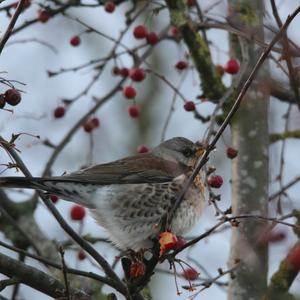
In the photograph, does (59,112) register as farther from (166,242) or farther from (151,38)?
(166,242)

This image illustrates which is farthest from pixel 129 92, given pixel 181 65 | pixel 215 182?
pixel 215 182

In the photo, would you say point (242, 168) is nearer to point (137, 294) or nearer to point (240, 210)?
point (240, 210)

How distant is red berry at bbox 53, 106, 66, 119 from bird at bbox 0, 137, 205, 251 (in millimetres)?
908

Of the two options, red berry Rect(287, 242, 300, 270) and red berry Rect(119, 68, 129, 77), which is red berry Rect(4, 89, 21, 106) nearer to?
red berry Rect(287, 242, 300, 270)

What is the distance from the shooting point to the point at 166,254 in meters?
3.31

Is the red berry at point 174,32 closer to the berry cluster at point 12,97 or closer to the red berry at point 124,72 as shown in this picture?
the red berry at point 124,72

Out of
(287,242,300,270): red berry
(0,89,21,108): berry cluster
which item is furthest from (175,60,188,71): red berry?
(0,89,21,108): berry cluster

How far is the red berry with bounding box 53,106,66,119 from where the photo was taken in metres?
5.51

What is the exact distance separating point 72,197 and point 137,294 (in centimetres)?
104

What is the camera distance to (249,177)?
4.91 metres

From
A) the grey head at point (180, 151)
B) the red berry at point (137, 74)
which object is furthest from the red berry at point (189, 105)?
the red berry at point (137, 74)

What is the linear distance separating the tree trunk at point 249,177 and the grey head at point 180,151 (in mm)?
314

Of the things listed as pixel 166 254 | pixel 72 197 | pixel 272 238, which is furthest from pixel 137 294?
pixel 72 197

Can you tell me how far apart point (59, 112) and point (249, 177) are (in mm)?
1626
